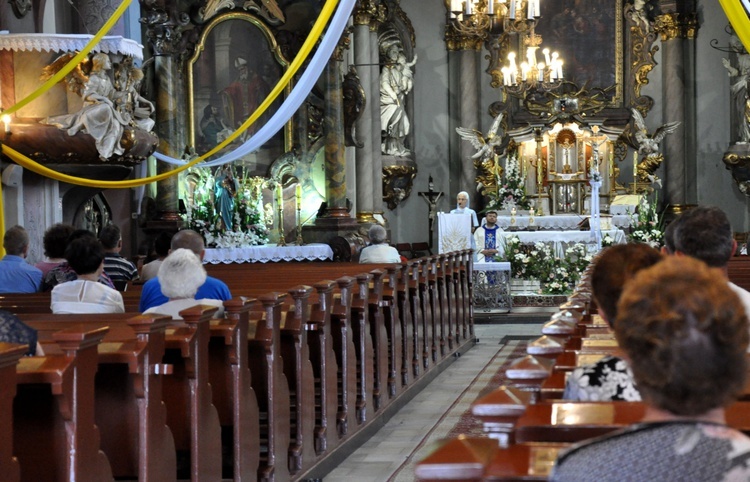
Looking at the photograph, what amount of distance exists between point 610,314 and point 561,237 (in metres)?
11.9

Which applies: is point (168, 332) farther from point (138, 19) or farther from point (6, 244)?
point (138, 19)

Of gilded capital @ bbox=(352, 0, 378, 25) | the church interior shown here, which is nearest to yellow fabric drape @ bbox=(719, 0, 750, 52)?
the church interior

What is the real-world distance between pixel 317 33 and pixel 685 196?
12006mm

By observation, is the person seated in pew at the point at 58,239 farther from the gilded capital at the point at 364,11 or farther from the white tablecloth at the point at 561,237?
the gilded capital at the point at 364,11

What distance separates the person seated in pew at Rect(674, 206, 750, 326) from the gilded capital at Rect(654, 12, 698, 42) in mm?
15975

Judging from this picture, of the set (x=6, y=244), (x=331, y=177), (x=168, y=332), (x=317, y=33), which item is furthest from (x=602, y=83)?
(x=168, y=332)

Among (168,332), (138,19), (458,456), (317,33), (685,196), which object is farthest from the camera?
(685,196)

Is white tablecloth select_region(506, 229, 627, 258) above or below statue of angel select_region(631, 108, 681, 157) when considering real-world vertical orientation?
below

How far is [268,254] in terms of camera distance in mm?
14047

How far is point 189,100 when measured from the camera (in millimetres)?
14703

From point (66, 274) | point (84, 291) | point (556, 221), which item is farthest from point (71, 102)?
point (556, 221)

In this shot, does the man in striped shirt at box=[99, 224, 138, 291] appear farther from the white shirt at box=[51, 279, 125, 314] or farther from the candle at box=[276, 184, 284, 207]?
the candle at box=[276, 184, 284, 207]

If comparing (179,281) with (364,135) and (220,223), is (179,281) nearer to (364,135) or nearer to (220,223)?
(220,223)

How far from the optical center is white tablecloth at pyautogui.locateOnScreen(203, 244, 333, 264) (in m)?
13.2
